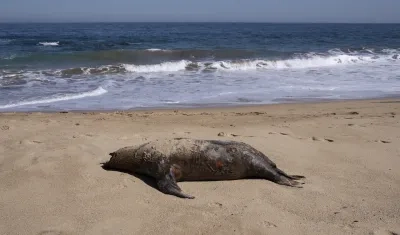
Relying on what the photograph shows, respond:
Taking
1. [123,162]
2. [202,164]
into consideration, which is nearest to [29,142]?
[123,162]

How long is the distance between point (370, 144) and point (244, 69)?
41.4 ft

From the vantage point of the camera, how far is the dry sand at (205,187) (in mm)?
3635

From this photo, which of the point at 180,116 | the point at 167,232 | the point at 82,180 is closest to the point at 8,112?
the point at 180,116

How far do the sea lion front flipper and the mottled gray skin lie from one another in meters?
0.06

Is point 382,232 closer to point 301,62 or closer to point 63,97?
point 63,97

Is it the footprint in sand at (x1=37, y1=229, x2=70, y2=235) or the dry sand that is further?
the dry sand

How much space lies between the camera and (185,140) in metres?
5.04

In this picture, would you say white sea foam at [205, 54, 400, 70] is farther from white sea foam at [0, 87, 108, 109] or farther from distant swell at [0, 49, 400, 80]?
white sea foam at [0, 87, 108, 109]

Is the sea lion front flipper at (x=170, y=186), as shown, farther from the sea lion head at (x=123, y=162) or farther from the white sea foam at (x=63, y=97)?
the white sea foam at (x=63, y=97)

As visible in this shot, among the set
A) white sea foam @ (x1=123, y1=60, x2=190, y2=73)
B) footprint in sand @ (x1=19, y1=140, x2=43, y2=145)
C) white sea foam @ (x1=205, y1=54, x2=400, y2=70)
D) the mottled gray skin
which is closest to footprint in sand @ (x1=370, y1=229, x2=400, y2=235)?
the mottled gray skin

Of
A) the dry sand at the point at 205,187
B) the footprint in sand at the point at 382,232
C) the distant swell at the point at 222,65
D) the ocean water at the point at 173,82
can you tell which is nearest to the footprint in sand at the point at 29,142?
the dry sand at the point at 205,187

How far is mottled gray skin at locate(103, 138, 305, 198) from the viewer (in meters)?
4.75

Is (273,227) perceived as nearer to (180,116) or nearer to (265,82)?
(180,116)

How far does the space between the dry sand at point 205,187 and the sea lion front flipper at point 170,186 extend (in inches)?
3.1
